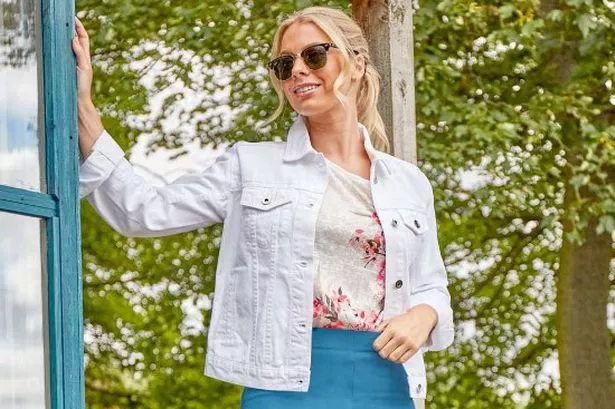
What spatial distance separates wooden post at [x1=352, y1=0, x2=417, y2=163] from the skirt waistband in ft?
4.81

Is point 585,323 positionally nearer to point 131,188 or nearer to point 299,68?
point 299,68

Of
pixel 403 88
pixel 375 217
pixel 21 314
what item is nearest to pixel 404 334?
pixel 375 217

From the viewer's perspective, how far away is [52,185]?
97.3 inches

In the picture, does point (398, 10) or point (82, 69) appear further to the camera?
point (398, 10)

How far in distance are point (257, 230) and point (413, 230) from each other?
381 mm

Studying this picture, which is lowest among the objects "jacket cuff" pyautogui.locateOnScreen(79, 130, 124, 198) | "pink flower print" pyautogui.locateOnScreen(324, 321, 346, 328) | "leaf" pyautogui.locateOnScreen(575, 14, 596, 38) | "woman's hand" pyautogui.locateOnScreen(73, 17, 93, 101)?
"pink flower print" pyautogui.locateOnScreen(324, 321, 346, 328)

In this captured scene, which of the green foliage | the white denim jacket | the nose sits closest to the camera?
the white denim jacket

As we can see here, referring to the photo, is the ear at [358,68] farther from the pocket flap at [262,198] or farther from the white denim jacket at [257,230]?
the pocket flap at [262,198]

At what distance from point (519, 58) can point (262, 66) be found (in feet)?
4.73

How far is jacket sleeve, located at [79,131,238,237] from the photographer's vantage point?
8.63 feet

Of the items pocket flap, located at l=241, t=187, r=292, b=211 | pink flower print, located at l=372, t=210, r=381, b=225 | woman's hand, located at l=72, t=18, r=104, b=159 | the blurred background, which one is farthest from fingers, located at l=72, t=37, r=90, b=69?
the blurred background

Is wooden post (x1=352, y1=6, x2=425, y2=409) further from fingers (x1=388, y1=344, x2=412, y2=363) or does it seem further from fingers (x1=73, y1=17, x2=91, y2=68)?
fingers (x1=73, y1=17, x2=91, y2=68)

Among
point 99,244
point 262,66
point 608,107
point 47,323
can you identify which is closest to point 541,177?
point 608,107

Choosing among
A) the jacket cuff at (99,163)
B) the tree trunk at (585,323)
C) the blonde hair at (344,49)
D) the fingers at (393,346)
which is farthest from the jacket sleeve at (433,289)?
the tree trunk at (585,323)
